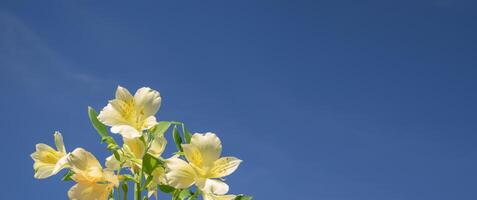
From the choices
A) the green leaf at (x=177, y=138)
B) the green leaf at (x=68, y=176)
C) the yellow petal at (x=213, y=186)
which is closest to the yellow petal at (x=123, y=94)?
the green leaf at (x=177, y=138)

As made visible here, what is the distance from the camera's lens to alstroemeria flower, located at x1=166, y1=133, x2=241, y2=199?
178 centimetres

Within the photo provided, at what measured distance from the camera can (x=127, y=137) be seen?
71.9 inches

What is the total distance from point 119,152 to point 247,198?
472 millimetres

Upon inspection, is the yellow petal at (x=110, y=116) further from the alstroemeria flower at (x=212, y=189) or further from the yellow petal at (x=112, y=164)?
the alstroemeria flower at (x=212, y=189)

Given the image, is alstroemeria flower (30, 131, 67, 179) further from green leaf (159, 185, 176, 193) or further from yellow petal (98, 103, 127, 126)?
green leaf (159, 185, 176, 193)

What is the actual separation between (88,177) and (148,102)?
34 cm

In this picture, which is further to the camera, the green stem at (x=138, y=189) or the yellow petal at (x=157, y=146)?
the yellow petal at (x=157, y=146)

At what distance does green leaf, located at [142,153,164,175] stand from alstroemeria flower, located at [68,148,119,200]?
0.38 feet

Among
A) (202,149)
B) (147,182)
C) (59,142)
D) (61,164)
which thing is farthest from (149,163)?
(59,142)

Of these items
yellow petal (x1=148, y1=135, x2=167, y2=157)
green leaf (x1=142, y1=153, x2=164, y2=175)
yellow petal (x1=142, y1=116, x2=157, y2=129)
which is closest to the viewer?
green leaf (x1=142, y1=153, x2=164, y2=175)

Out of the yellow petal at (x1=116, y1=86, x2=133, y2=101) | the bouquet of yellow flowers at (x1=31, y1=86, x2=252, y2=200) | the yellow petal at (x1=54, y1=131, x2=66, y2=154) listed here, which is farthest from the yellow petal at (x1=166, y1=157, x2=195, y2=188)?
the yellow petal at (x1=54, y1=131, x2=66, y2=154)

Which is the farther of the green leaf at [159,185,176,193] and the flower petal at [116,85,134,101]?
the flower petal at [116,85,134,101]

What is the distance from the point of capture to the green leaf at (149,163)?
1.74 metres

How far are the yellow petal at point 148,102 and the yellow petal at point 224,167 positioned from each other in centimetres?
30
